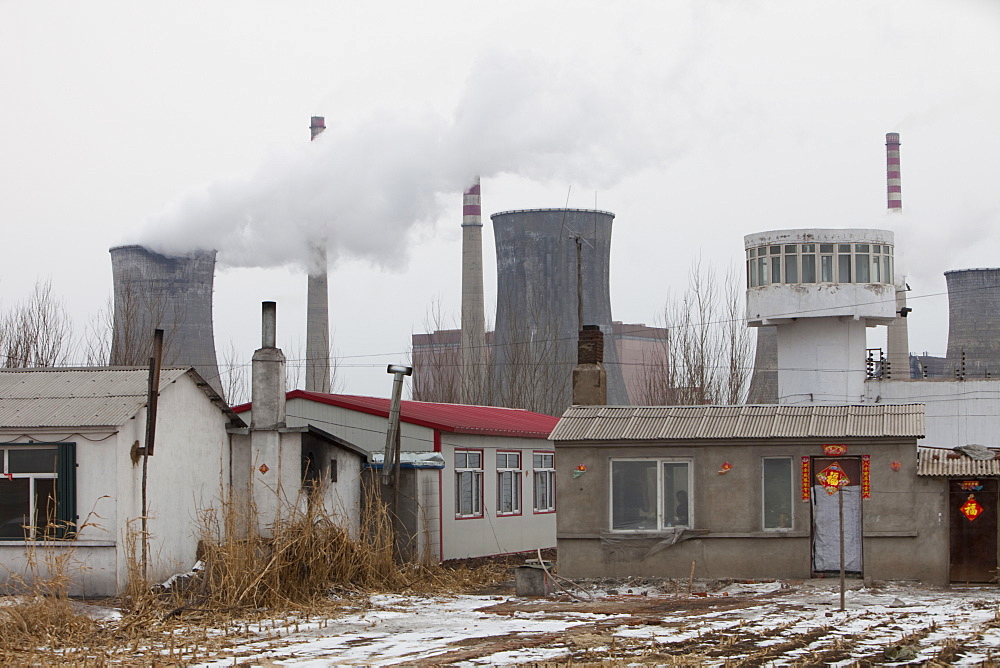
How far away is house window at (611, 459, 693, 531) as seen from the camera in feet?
62.2

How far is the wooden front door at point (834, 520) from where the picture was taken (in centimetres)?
1830

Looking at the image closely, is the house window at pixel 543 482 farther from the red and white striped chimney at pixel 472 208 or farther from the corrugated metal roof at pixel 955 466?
the red and white striped chimney at pixel 472 208

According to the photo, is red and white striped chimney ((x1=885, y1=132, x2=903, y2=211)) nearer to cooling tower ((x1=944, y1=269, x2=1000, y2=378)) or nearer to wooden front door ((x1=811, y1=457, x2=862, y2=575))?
cooling tower ((x1=944, y1=269, x2=1000, y2=378))

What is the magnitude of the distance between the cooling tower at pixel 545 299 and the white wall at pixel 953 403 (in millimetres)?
11259

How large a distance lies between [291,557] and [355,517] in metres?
4.25

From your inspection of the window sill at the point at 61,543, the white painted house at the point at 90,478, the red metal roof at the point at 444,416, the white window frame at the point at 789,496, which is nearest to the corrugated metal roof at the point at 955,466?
the white window frame at the point at 789,496

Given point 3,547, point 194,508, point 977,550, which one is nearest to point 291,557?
point 194,508

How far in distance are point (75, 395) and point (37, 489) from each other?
1491 mm

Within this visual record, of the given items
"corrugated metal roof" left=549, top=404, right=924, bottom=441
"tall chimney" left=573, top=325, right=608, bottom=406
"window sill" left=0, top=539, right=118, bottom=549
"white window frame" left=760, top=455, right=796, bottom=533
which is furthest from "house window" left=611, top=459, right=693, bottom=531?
"window sill" left=0, top=539, right=118, bottom=549

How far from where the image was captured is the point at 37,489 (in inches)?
672

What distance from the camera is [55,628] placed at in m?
13.5

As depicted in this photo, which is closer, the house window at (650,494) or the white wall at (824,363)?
the house window at (650,494)

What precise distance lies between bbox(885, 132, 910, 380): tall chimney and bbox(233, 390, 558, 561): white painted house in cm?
2260

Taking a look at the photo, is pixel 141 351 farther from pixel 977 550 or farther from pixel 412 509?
pixel 977 550
